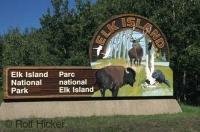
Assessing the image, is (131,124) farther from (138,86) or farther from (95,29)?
(95,29)

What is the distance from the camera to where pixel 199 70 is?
28500 mm

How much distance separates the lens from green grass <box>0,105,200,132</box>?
16984 mm

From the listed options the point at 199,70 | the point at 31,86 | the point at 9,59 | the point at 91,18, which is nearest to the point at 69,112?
the point at 31,86

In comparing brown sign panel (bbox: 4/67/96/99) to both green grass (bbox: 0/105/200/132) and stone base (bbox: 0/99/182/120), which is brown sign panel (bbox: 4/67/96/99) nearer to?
stone base (bbox: 0/99/182/120)

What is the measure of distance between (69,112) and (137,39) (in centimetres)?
412

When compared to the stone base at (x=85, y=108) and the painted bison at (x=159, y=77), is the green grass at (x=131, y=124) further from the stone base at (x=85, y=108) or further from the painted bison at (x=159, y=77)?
the painted bison at (x=159, y=77)

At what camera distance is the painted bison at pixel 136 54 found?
21.9 metres

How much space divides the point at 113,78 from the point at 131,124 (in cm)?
384

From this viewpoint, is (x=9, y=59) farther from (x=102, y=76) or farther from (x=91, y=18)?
(x=102, y=76)

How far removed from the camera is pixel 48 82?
20.5m

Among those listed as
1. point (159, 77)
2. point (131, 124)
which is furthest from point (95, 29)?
point (131, 124)

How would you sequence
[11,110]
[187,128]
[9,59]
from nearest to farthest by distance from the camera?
[187,128], [11,110], [9,59]

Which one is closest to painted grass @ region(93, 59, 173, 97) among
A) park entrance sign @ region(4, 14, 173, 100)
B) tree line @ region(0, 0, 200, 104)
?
park entrance sign @ region(4, 14, 173, 100)

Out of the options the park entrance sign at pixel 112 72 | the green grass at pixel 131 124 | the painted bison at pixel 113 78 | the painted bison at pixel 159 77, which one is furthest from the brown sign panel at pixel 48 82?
the painted bison at pixel 159 77
